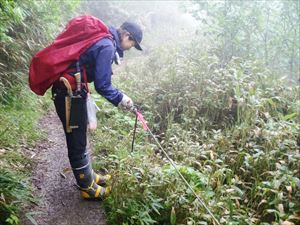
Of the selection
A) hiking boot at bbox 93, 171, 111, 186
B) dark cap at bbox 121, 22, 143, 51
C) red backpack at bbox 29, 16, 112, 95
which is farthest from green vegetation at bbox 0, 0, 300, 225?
dark cap at bbox 121, 22, 143, 51

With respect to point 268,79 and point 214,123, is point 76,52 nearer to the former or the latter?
point 214,123

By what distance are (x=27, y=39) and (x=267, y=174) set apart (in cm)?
600

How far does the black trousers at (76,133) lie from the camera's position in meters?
4.04

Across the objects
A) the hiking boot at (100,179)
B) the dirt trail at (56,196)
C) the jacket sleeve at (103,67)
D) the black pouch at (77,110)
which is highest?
the jacket sleeve at (103,67)

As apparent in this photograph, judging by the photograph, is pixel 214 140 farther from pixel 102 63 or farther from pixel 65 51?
pixel 65 51

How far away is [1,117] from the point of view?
18.7ft

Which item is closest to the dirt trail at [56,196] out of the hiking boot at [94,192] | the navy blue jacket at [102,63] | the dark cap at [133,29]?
the hiking boot at [94,192]

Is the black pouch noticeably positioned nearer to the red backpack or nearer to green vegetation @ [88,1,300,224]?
the red backpack

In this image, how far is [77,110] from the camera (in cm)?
401

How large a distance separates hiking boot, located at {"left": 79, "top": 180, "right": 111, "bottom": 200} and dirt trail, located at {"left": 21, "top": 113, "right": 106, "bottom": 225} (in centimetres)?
8

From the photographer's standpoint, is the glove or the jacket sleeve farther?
the glove

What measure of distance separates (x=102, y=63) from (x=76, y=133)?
98 cm

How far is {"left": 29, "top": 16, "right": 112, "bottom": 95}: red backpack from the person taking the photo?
3.84m

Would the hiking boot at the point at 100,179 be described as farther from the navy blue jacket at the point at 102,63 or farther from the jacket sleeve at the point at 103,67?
the jacket sleeve at the point at 103,67
